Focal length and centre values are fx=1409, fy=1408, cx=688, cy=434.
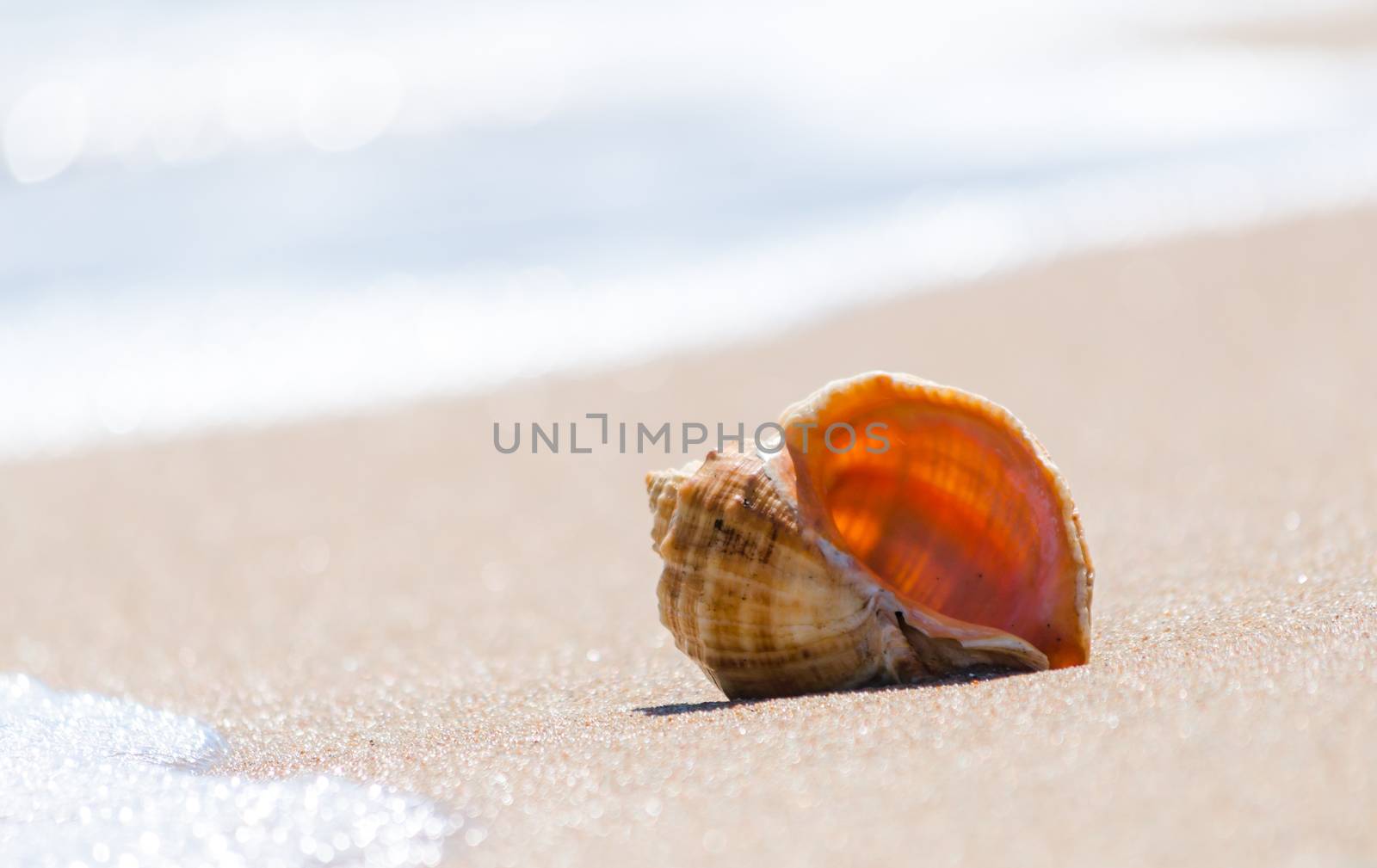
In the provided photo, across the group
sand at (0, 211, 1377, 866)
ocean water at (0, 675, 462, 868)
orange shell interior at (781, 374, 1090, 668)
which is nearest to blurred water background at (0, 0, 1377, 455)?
sand at (0, 211, 1377, 866)

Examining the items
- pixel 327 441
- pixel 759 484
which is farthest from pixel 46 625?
pixel 759 484

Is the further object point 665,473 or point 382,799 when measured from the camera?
point 665,473

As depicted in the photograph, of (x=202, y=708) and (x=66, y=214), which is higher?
(x=66, y=214)

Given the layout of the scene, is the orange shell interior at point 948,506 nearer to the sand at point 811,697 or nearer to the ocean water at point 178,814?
the sand at point 811,697

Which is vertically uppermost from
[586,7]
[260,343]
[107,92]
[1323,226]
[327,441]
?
[586,7]

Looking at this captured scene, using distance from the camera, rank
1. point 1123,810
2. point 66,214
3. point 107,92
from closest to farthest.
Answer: point 1123,810
point 66,214
point 107,92

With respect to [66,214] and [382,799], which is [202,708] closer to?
→ [382,799]

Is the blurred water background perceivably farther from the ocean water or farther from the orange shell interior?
the orange shell interior
